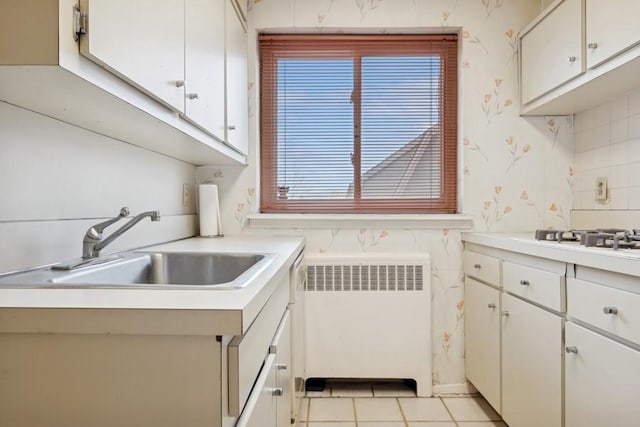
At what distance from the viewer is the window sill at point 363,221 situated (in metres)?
2.26

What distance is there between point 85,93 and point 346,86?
1753mm

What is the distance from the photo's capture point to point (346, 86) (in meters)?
2.42

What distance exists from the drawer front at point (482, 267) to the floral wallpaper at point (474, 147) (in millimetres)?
75

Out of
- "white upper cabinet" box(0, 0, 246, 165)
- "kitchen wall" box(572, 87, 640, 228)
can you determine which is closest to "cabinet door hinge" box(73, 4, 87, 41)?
"white upper cabinet" box(0, 0, 246, 165)

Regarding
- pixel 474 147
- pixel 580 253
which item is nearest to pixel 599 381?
pixel 580 253

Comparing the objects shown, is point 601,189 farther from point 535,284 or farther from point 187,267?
point 187,267

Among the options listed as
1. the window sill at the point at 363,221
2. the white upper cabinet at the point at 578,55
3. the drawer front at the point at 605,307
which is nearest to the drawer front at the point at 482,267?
the window sill at the point at 363,221

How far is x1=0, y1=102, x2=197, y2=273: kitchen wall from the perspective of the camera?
970 millimetres

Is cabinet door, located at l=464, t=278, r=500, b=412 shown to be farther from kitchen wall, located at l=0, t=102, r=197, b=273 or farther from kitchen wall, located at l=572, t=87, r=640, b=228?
kitchen wall, located at l=0, t=102, r=197, b=273

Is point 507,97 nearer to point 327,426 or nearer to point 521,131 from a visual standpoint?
point 521,131

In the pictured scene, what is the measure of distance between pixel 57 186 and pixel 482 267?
180 centimetres

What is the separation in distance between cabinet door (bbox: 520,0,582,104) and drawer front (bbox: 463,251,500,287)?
2.83ft

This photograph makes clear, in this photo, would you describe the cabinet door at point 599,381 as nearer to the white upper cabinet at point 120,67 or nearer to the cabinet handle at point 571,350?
the cabinet handle at point 571,350

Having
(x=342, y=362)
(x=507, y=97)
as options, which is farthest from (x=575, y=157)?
(x=342, y=362)
